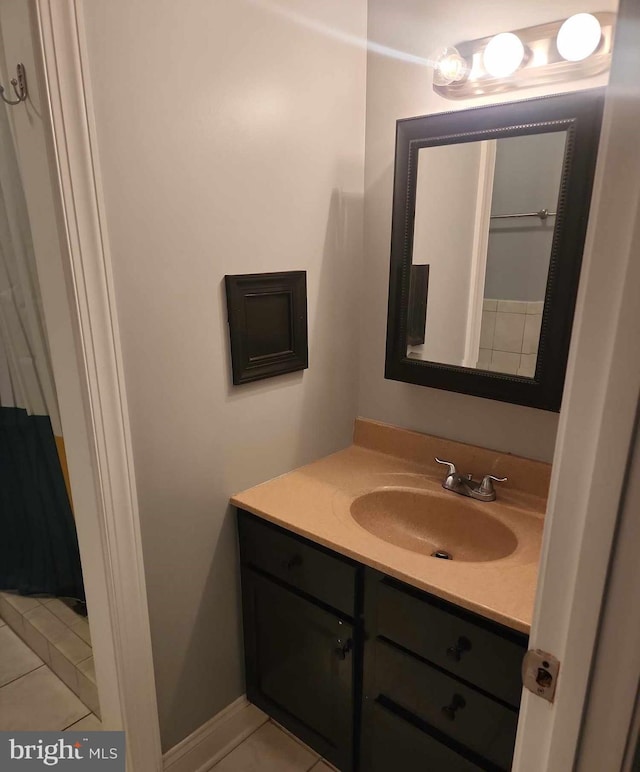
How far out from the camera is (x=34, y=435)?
1.95 meters

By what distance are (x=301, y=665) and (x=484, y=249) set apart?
1.26 metres

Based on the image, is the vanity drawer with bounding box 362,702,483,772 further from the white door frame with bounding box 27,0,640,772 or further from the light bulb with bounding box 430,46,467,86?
the light bulb with bounding box 430,46,467,86

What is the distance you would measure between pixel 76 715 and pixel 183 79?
1938 millimetres

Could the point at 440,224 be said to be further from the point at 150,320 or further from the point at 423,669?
the point at 423,669

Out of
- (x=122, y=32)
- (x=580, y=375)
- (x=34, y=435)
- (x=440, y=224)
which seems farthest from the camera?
(x=34, y=435)

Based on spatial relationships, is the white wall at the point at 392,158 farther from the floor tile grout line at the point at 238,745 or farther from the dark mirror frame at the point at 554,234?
the floor tile grout line at the point at 238,745

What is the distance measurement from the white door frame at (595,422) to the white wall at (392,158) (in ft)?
3.08

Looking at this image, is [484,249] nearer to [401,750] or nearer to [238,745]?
[401,750]

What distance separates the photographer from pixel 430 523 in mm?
1529

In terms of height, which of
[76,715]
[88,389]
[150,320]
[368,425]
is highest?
[150,320]

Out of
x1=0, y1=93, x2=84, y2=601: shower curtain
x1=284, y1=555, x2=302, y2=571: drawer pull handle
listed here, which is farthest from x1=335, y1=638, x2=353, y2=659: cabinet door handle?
x1=0, y1=93, x2=84, y2=601: shower curtain

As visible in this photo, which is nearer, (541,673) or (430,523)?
(541,673)

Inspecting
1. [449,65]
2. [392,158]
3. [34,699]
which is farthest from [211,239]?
[34,699]

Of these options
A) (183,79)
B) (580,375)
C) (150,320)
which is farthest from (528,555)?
(183,79)
